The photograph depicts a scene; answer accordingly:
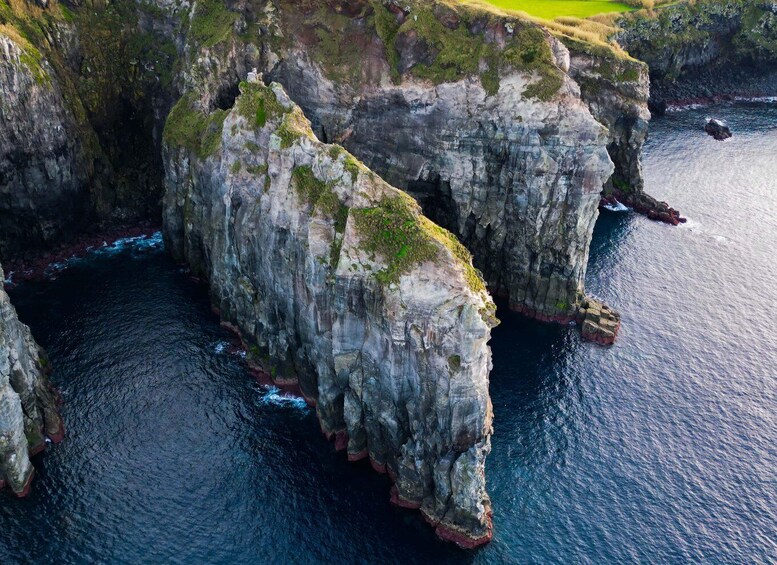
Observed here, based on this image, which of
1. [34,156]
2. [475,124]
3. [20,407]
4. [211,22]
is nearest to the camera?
[20,407]

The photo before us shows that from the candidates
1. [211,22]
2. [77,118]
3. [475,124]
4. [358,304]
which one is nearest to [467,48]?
[475,124]

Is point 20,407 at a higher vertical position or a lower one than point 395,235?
lower

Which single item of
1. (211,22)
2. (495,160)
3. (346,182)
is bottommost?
(495,160)

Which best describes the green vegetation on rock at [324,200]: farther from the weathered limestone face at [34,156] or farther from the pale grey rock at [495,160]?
the weathered limestone face at [34,156]

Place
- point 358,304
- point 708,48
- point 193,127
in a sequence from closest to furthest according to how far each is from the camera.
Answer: point 358,304
point 193,127
point 708,48

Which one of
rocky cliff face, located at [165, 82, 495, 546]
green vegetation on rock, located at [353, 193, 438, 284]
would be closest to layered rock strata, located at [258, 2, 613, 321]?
rocky cliff face, located at [165, 82, 495, 546]

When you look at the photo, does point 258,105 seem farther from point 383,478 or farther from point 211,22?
point 383,478

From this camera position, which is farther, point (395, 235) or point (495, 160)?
point (495, 160)
